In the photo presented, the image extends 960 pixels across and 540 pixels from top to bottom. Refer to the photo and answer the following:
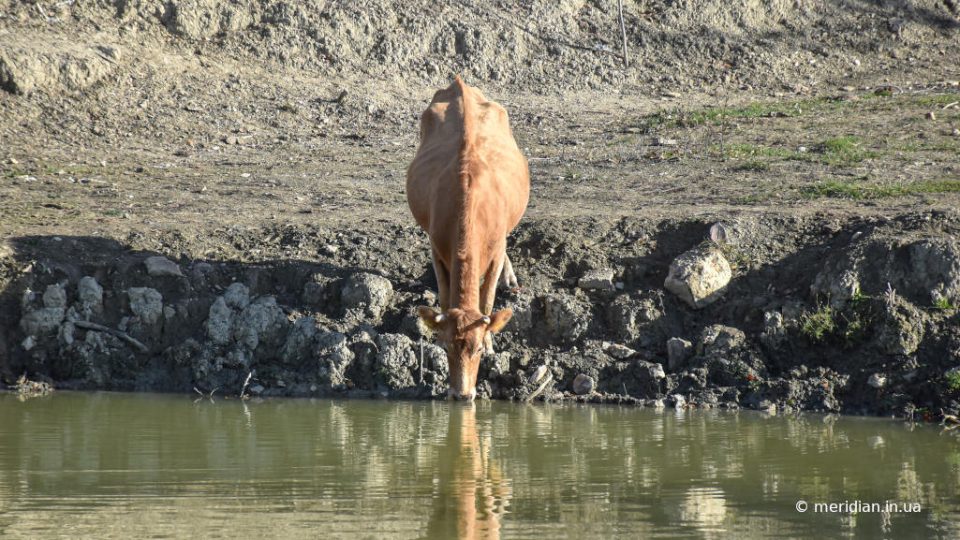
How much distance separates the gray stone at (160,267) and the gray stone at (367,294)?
157cm

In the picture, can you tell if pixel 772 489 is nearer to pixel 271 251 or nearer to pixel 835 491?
pixel 835 491

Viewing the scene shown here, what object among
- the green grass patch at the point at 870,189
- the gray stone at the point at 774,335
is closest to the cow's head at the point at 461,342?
the gray stone at the point at 774,335

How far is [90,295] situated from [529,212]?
4.40 m

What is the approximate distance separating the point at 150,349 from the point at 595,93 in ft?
31.6

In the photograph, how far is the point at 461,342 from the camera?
9383mm

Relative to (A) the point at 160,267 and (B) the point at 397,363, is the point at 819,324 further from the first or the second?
(A) the point at 160,267

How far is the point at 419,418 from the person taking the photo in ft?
32.6

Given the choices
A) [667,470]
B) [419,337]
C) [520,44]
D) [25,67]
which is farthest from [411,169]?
[520,44]

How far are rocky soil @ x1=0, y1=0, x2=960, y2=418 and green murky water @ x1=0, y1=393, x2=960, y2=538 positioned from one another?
677mm

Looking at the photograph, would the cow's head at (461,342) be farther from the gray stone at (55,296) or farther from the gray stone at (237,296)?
the gray stone at (55,296)

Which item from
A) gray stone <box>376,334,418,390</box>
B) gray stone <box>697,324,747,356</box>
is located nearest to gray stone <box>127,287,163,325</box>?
gray stone <box>376,334,418,390</box>

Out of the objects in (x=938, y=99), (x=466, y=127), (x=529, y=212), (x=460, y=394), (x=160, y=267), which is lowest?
(x=460, y=394)

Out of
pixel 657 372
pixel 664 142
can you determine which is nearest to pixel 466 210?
pixel 657 372

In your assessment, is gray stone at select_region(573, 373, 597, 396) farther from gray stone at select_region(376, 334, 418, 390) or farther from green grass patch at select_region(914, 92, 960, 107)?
green grass patch at select_region(914, 92, 960, 107)
